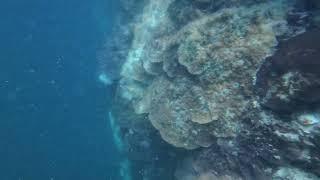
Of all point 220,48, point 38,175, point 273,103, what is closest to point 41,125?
point 38,175

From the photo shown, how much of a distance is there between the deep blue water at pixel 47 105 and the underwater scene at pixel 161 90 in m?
0.04

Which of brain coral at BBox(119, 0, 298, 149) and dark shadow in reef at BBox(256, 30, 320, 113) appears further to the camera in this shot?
brain coral at BBox(119, 0, 298, 149)

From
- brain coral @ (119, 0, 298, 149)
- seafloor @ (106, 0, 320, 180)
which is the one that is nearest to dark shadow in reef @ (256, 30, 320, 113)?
seafloor @ (106, 0, 320, 180)

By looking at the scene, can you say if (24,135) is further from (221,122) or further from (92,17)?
(221,122)

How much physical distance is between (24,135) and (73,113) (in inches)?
75.6

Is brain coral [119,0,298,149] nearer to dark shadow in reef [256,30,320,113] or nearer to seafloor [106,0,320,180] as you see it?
seafloor [106,0,320,180]

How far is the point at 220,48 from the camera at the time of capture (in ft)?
18.9

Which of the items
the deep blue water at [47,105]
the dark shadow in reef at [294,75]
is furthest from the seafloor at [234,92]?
the deep blue water at [47,105]

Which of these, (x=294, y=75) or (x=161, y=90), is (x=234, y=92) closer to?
(x=294, y=75)

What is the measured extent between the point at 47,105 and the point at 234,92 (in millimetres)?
9366

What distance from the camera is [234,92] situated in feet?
17.6

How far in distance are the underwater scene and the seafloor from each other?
0.06ft

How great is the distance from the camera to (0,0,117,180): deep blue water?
40.3ft

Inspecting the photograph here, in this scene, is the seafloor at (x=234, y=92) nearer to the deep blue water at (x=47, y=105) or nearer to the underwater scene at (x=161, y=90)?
the underwater scene at (x=161, y=90)
